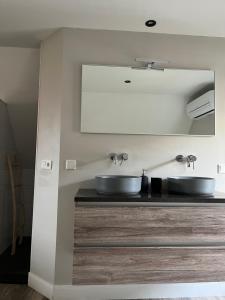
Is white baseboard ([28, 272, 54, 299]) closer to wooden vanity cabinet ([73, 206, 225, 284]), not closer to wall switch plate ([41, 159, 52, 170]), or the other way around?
wooden vanity cabinet ([73, 206, 225, 284])

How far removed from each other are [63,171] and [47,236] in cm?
61

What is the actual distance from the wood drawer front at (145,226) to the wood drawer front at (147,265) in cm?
6

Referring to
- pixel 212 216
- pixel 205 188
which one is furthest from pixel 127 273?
pixel 205 188

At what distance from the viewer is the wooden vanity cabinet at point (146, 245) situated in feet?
6.17

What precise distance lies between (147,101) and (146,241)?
4.17 feet

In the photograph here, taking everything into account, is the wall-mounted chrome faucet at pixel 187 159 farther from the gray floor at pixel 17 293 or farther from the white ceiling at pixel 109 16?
the gray floor at pixel 17 293

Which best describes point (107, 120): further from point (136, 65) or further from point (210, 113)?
point (210, 113)

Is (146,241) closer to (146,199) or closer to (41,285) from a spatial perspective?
(146,199)

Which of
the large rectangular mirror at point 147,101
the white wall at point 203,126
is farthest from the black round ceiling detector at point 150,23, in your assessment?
the white wall at point 203,126

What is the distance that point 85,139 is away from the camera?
7.80 ft

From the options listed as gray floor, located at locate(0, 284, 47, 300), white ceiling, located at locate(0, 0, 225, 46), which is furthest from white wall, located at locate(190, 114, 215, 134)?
gray floor, located at locate(0, 284, 47, 300)

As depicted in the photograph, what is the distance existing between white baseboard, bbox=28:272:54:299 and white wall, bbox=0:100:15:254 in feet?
2.27

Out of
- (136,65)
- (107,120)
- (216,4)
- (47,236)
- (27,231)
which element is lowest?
(27,231)

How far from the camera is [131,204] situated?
6.25ft
